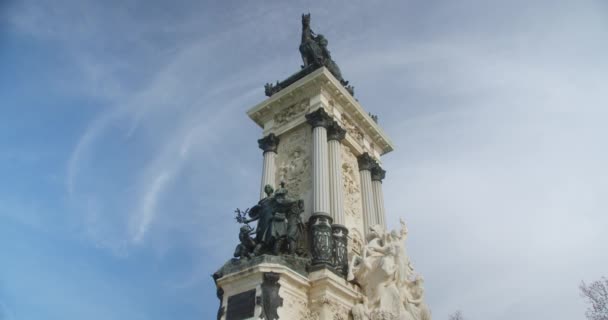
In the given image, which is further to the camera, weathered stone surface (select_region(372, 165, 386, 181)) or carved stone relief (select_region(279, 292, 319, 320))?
weathered stone surface (select_region(372, 165, 386, 181))

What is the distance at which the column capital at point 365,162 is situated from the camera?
13875 millimetres

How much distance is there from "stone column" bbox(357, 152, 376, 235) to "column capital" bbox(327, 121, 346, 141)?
1636mm

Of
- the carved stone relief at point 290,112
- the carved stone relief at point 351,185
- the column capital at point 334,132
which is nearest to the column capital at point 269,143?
the carved stone relief at point 290,112

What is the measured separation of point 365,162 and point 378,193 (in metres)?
1.05

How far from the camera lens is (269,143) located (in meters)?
13.5

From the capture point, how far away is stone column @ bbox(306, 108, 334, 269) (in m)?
9.84

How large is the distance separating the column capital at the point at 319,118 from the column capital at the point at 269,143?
4.70 feet

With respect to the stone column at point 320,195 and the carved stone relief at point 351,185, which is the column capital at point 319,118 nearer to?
the stone column at point 320,195

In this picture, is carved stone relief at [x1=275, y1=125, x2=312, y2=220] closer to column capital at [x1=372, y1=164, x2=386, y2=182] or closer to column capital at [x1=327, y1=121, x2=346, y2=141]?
column capital at [x1=327, y1=121, x2=346, y2=141]

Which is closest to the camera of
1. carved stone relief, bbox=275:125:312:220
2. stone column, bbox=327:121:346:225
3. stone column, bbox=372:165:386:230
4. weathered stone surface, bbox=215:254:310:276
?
weathered stone surface, bbox=215:254:310:276

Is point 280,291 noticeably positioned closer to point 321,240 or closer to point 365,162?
point 321,240

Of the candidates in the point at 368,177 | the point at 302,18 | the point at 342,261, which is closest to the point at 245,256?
the point at 342,261

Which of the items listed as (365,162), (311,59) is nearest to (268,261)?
(365,162)

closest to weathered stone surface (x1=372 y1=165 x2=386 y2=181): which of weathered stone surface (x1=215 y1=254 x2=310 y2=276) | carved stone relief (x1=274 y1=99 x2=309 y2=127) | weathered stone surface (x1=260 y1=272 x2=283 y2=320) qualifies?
carved stone relief (x1=274 y1=99 x2=309 y2=127)
